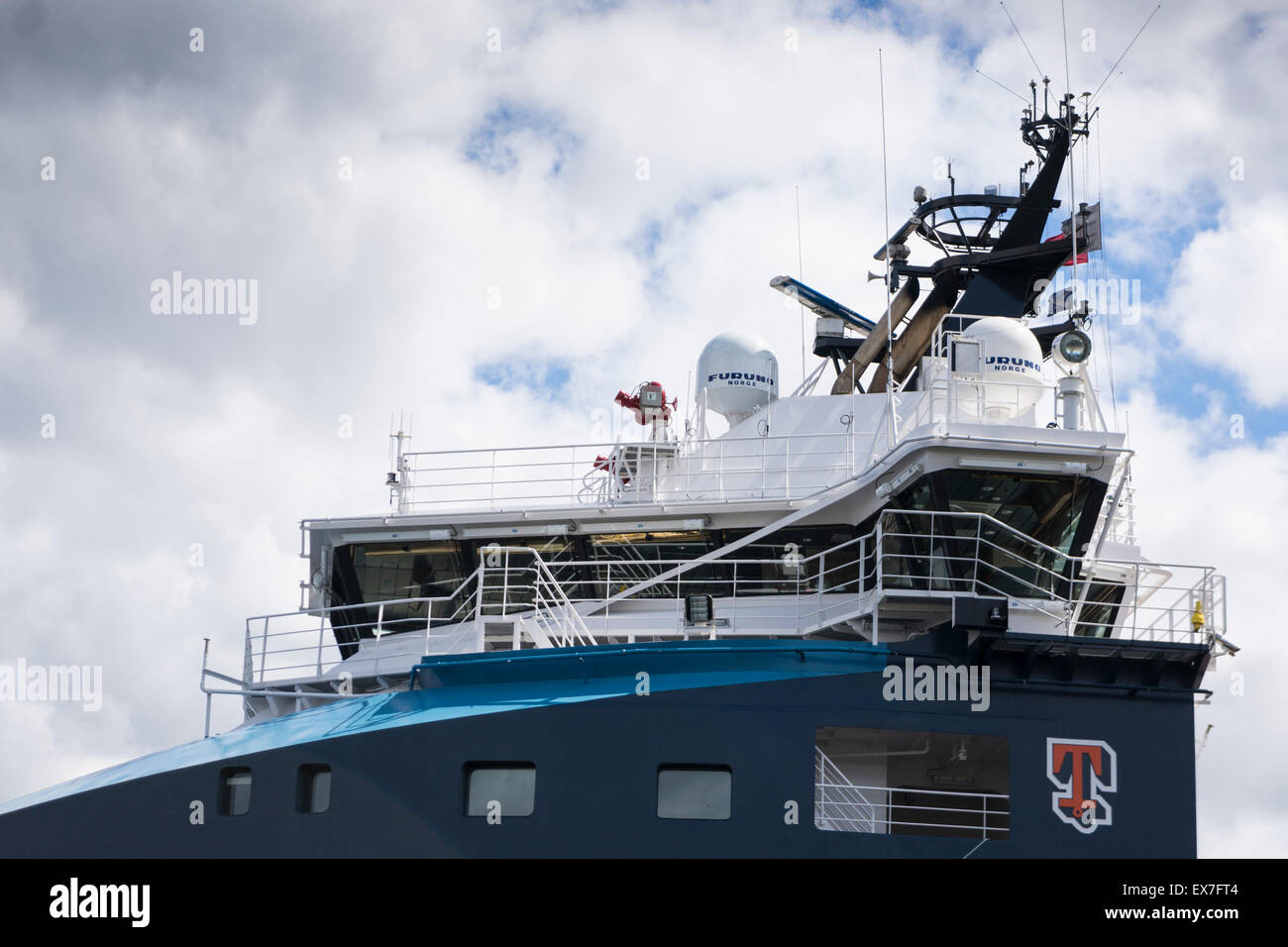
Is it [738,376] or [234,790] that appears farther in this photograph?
[738,376]

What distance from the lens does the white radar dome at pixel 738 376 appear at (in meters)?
23.9

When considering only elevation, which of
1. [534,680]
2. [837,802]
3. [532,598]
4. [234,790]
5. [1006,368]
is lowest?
[837,802]

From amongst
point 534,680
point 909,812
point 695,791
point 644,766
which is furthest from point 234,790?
point 909,812

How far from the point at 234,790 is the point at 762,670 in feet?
21.2

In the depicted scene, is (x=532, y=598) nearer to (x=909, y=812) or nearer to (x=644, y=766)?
(x=644, y=766)

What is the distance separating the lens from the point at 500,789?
53.2ft

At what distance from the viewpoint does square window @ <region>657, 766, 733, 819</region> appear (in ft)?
52.6

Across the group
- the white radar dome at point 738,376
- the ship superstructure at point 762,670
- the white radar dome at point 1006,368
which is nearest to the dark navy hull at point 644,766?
the ship superstructure at point 762,670

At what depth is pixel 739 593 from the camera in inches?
808

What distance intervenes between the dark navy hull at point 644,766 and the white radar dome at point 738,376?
24.9ft

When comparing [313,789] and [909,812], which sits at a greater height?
[313,789]

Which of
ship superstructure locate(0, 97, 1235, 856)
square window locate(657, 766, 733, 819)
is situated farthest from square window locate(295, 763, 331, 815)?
square window locate(657, 766, 733, 819)
